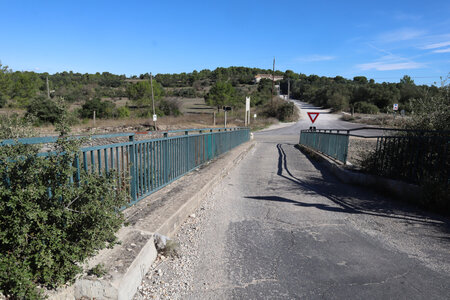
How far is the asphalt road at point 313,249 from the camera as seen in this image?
9.25ft

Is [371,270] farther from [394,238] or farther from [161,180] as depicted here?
[161,180]

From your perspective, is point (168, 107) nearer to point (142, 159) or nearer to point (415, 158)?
point (142, 159)

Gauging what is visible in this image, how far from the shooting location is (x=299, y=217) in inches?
195

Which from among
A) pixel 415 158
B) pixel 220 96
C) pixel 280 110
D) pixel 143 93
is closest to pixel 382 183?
pixel 415 158

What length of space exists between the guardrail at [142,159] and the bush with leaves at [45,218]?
0.65ft

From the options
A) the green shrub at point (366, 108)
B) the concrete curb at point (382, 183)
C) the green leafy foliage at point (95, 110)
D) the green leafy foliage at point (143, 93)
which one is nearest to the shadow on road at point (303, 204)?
the concrete curb at point (382, 183)

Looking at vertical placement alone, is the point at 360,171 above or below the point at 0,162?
below

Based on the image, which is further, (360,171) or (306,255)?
(360,171)

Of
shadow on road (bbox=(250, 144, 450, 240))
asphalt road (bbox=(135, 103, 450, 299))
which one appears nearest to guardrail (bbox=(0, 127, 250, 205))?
asphalt road (bbox=(135, 103, 450, 299))

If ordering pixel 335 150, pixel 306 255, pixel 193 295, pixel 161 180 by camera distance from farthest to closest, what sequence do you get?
pixel 335 150 → pixel 161 180 → pixel 306 255 → pixel 193 295

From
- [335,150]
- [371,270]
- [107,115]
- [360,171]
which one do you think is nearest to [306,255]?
[371,270]

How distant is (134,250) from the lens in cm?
293

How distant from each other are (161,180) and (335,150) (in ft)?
24.8

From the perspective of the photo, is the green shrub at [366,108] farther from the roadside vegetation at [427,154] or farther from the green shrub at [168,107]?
the roadside vegetation at [427,154]
